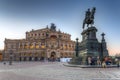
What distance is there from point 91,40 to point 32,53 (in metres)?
71.9

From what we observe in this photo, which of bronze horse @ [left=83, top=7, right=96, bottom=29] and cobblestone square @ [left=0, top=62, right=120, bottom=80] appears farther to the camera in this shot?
bronze horse @ [left=83, top=7, right=96, bottom=29]

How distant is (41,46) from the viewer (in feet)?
316

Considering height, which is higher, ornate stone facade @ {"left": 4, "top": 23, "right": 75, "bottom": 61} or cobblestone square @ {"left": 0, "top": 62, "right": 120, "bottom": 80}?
ornate stone facade @ {"left": 4, "top": 23, "right": 75, "bottom": 61}

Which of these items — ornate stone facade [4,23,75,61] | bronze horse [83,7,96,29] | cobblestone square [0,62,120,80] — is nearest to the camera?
cobblestone square [0,62,120,80]

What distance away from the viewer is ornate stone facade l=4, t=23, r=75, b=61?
3688 inches

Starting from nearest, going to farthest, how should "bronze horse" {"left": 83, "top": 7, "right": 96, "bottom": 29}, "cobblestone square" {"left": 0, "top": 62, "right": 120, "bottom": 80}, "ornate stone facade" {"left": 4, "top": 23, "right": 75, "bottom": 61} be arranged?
"cobblestone square" {"left": 0, "top": 62, "right": 120, "bottom": 80}
"bronze horse" {"left": 83, "top": 7, "right": 96, "bottom": 29}
"ornate stone facade" {"left": 4, "top": 23, "right": 75, "bottom": 61}

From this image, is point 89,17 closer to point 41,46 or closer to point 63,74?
point 63,74

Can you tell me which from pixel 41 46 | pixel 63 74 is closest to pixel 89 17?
pixel 63 74

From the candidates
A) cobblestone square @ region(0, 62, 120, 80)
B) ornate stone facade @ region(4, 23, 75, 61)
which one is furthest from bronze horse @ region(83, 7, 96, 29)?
ornate stone facade @ region(4, 23, 75, 61)

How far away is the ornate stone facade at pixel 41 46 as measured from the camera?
93.7 m

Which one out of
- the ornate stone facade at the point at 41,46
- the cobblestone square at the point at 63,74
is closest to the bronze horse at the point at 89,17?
the cobblestone square at the point at 63,74

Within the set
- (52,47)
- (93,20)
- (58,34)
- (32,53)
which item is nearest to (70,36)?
(58,34)

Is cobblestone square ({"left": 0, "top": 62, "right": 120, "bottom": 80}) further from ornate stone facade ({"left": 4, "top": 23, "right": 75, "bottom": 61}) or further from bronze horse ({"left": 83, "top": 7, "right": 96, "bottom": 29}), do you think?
ornate stone facade ({"left": 4, "top": 23, "right": 75, "bottom": 61})

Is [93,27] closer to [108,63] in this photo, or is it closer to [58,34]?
[108,63]
